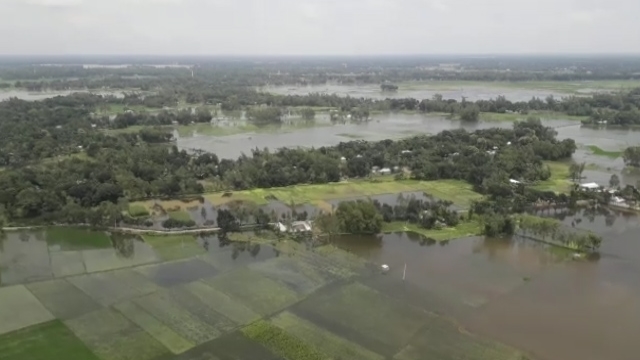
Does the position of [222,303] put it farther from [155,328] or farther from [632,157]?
[632,157]

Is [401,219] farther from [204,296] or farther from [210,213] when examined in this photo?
[204,296]

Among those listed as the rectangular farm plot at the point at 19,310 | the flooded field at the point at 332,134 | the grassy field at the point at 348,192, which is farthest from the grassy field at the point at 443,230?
the flooded field at the point at 332,134

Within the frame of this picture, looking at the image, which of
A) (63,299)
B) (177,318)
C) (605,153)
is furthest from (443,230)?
(605,153)

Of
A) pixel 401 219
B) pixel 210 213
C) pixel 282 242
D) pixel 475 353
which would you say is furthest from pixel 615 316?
pixel 210 213

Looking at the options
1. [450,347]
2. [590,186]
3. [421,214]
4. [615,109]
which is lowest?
[450,347]

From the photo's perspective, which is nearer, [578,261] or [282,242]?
[578,261]

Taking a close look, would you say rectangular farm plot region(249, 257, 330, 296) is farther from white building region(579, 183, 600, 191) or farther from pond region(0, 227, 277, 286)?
white building region(579, 183, 600, 191)
